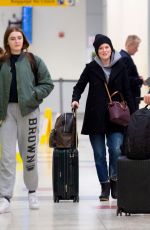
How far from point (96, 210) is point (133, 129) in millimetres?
1213

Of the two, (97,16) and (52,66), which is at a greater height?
(97,16)

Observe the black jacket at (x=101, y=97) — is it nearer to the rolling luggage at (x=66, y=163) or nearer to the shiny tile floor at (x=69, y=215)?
the rolling luggage at (x=66, y=163)

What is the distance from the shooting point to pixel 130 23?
18.9 metres

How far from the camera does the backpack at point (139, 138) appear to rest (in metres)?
7.13

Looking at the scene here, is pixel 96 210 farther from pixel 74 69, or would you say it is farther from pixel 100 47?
pixel 74 69

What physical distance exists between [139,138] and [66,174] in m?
1.60

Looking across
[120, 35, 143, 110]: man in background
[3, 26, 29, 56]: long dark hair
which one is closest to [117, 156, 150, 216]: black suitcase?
[3, 26, 29, 56]: long dark hair

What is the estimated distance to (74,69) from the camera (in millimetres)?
28281

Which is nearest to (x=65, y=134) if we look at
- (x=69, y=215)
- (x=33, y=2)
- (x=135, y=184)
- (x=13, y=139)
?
(x=13, y=139)

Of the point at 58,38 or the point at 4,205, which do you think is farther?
the point at 58,38

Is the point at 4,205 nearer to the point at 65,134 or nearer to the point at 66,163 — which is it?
the point at 66,163

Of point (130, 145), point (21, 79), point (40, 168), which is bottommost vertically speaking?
point (40, 168)

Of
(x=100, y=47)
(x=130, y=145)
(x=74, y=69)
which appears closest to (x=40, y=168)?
(x=100, y=47)

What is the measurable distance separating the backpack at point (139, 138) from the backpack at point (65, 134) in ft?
4.43
